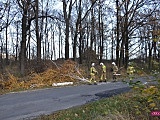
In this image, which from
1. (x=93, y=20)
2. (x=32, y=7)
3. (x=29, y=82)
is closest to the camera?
(x=29, y=82)

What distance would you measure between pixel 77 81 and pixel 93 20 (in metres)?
21.3

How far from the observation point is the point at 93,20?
4222 centimetres

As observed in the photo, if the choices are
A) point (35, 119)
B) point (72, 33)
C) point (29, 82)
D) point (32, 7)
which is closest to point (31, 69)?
point (29, 82)

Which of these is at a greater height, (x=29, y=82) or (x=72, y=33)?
(x=72, y=33)

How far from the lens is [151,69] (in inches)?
132

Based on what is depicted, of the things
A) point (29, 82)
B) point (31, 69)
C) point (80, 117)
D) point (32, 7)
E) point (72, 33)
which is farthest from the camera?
point (72, 33)

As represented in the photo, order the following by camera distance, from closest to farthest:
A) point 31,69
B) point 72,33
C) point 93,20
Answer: point 31,69 → point 72,33 → point 93,20

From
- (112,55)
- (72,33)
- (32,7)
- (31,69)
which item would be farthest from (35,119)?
(112,55)

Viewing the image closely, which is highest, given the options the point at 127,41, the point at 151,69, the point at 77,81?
the point at 127,41

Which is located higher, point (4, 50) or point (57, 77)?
point (4, 50)

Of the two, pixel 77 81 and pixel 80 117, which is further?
pixel 77 81

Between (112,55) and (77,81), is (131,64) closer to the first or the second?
(77,81)

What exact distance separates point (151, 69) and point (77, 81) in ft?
64.2

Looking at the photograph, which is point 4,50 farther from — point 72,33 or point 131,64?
point 131,64
